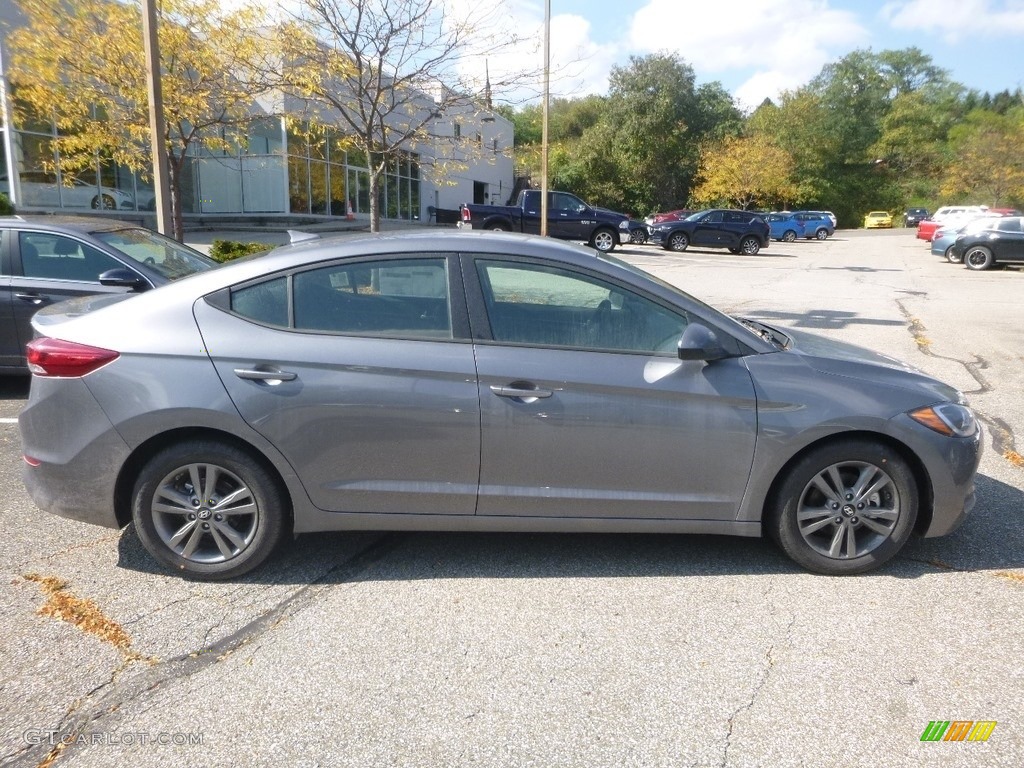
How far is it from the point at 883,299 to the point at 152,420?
1580 cm

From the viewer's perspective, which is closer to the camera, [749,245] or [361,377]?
[361,377]

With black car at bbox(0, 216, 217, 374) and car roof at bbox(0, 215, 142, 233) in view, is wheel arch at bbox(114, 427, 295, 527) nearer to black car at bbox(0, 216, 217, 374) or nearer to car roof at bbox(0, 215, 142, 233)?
black car at bbox(0, 216, 217, 374)

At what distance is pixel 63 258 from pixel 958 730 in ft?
24.1

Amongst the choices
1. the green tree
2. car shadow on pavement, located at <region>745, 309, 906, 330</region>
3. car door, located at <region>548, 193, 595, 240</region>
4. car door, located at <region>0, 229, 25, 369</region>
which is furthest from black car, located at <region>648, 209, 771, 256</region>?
the green tree

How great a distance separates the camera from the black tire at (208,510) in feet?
11.6

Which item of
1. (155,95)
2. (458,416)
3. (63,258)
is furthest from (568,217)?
(458,416)

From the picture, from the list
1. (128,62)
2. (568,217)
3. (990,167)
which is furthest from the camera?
(990,167)

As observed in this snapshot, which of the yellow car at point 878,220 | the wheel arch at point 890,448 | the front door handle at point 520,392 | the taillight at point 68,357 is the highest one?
the yellow car at point 878,220

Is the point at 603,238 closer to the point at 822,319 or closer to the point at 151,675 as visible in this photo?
the point at 822,319

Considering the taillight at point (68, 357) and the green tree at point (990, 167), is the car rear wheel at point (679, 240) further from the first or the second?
the green tree at point (990, 167)

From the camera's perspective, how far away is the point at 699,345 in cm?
347

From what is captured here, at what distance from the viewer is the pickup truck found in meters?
25.0

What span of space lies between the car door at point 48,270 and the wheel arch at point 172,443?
378 centimetres

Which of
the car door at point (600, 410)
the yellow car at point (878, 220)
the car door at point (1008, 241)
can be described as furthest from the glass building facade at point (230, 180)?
the yellow car at point (878, 220)
